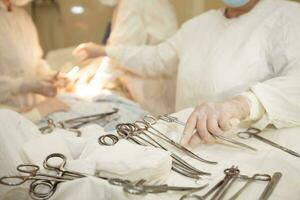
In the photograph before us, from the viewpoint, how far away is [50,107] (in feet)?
4.02

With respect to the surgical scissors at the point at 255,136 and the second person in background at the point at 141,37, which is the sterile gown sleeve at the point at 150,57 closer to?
the second person in background at the point at 141,37

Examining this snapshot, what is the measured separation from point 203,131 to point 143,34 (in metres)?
0.82

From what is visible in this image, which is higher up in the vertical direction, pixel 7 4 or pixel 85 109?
pixel 7 4

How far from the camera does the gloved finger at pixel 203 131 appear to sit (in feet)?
2.43

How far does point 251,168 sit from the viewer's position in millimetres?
668

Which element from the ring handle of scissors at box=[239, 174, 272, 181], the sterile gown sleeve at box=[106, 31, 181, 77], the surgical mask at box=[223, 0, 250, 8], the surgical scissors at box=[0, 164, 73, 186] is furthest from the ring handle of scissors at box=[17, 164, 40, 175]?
the sterile gown sleeve at box=[106, 31, 181, 77]

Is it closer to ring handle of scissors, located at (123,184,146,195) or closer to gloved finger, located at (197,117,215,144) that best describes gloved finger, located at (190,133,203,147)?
gloved finger, located at (197,117,215,144)

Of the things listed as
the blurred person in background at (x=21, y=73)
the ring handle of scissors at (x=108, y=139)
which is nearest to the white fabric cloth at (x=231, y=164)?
the ring handle of scissors at (x=108, y=139)

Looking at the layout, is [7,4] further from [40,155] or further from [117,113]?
[40,155]

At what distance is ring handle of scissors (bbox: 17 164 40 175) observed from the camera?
1.88 feet

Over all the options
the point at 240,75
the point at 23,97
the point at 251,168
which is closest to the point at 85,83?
the point at 23,97

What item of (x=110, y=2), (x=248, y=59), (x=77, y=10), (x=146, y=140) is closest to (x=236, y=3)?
(x=248, y=59)

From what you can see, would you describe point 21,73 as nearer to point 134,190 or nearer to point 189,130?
point 189,130

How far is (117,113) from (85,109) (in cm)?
12
